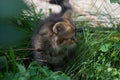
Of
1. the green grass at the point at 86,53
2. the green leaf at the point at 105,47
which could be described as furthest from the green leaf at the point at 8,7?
the green leaf at the point at 105,47

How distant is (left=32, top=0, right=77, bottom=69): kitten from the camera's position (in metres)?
4.99

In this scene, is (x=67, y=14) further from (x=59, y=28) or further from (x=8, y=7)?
(x=8, y=7)

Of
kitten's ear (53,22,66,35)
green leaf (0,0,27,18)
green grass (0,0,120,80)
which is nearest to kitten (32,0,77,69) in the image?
kitten's ear (53,22,66,35)

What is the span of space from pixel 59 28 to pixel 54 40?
0.16 meters

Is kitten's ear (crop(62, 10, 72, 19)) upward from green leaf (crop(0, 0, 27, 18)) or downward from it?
downward

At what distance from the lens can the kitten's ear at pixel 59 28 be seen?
492 centimetres

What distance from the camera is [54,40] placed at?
196 inches

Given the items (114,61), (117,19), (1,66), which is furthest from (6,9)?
(117,19)

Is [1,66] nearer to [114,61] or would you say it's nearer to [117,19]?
[114,61]

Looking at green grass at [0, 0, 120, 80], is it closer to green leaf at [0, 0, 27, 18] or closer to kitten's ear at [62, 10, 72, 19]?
kitten's ear at [62, 10, 72, 19]

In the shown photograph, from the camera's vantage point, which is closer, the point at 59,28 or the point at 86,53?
the point at 59,28

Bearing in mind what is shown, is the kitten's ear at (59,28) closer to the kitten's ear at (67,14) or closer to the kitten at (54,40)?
the kitten at (54,40)

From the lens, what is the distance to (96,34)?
5426 millimetres

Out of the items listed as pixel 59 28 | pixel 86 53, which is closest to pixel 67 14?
pixel 59 28
